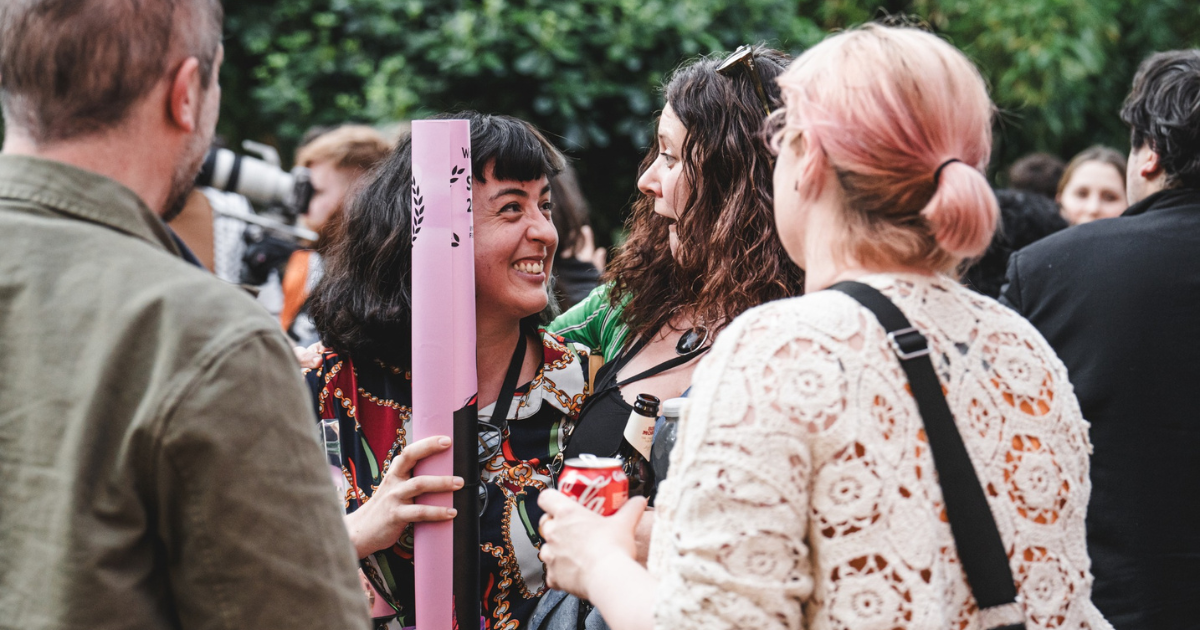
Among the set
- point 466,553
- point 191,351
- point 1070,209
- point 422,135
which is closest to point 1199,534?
point 466,553

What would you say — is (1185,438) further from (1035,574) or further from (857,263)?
(857,263)

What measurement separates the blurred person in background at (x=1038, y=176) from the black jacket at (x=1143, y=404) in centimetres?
317

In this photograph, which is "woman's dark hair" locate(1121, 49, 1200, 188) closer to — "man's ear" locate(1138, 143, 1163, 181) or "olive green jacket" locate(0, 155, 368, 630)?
"man's ear" locate(1138, 143, 1163, 181)

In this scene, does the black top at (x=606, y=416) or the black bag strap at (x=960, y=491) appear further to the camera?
the black top at (x=606, y=416)

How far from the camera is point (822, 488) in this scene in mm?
1209

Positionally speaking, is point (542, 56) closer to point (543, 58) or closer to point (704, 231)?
point (543, 58)

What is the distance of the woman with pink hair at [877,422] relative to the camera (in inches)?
47.1

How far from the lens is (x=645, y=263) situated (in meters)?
2.59

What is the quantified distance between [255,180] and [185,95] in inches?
137

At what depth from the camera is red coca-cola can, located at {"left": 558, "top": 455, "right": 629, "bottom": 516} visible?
58.6 inches

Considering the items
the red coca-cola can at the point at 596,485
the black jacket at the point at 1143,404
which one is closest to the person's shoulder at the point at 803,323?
the red coca-cola can at the point at 596,485

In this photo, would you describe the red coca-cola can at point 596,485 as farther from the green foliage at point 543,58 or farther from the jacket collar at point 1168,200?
the green foliage at point 543,58

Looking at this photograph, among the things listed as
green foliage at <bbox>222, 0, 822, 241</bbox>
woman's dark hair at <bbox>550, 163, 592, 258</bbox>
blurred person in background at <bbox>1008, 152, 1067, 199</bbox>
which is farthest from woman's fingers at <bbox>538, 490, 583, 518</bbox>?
blurred person in background at <bbox>1008, 152, 1067, 199</bbox>

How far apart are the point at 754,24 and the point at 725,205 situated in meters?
3.15
